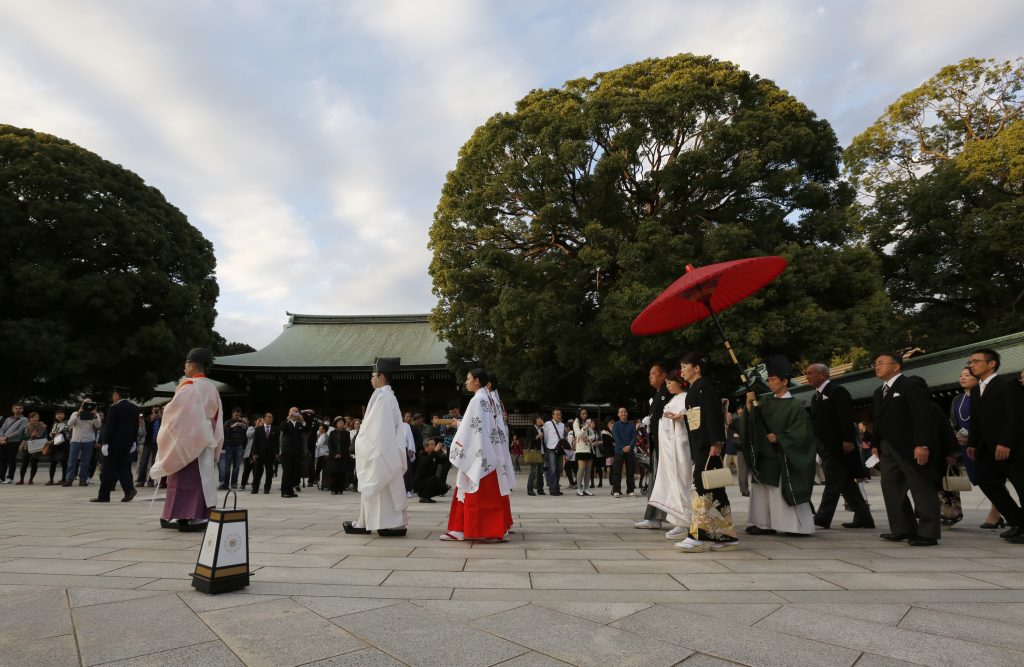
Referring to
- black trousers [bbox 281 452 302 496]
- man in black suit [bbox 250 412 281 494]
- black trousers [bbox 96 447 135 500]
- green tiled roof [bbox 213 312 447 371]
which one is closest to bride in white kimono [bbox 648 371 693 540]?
black trousers [bbox 281 452 302 496]

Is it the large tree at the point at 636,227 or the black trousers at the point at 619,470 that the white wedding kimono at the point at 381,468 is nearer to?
the black trousers at the point at 619,470

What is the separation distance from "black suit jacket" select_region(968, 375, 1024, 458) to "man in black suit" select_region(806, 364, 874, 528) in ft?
3.37

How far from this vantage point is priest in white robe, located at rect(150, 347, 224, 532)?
5.99 meters

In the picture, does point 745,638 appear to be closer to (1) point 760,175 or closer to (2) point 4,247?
(1) point 760,175

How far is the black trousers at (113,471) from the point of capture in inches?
357

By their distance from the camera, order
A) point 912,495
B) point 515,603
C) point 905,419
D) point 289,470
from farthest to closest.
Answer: point 289,470
point 905,419
point 912,495
point 515,603

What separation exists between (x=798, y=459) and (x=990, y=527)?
256cm

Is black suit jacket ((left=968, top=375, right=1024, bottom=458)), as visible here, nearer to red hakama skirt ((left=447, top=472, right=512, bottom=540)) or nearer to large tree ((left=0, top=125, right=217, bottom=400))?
red hakama skirt ((left=447, top=472, right=512, bottom=540))

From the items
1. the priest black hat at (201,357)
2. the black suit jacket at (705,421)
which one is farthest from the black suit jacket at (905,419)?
the priest black hat at (201,357)

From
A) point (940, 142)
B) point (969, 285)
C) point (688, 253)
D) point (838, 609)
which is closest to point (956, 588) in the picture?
point (838, 609)

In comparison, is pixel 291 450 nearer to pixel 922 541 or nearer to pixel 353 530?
pixel 353 530

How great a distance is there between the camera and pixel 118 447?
9.34m

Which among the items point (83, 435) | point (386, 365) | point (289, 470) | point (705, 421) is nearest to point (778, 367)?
point (705, 421)

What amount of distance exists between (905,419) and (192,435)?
661 centimetres
